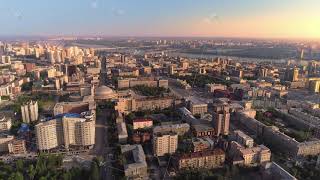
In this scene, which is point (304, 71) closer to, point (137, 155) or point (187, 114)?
point (187, 114)

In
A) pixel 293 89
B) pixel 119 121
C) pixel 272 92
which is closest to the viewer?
pixel 119 121

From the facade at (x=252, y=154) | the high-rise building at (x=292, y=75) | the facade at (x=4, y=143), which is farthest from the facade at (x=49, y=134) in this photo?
the high-rise building at (x=292, y=75)

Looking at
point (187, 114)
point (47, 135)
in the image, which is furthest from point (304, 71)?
point (47, 135)

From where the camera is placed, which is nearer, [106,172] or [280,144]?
[106,172]

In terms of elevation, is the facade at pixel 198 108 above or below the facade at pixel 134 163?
above

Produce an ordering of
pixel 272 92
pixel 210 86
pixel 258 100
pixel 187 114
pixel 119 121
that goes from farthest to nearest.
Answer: pixel 210 86, pixel 272 92, pixel 258 100, pixel 187 114, pixel 119 121

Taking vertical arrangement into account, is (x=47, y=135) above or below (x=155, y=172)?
above

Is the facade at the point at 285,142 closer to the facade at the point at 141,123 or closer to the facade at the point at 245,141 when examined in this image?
the facade at the point at 245,141
